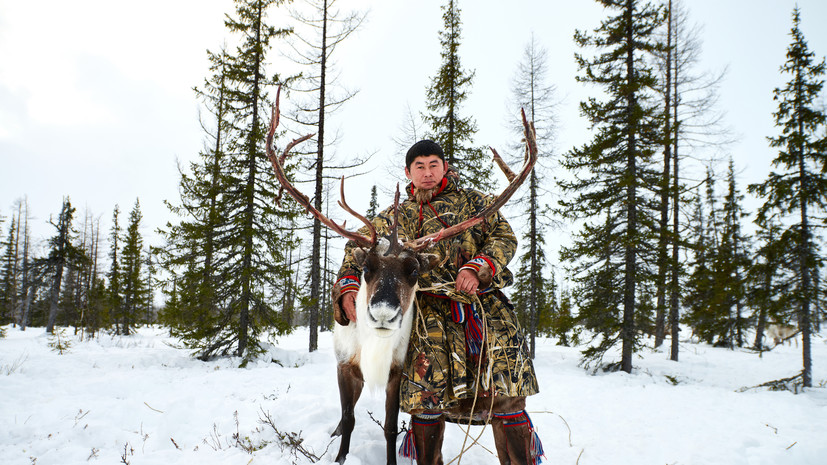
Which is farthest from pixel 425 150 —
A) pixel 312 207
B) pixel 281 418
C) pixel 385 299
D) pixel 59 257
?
pixel 59 257

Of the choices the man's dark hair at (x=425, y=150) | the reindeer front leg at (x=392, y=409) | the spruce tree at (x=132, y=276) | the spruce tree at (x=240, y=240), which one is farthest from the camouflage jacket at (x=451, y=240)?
the spruce tree at (x=132, y=276)

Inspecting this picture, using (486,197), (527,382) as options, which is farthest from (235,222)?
(527,382)

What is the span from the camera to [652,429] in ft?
17.7

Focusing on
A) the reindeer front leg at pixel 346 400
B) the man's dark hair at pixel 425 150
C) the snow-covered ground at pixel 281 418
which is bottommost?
the snow-covered ground at pixel 281 418

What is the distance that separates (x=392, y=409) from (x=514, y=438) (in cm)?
109

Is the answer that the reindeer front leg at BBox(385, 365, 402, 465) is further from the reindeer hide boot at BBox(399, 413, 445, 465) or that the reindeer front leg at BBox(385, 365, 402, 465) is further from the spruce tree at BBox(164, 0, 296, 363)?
the spruce tree at BBox(164, 0, 296, 363)

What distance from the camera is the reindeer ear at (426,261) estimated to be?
2.51 metres

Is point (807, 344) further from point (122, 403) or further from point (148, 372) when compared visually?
point (148, 372)

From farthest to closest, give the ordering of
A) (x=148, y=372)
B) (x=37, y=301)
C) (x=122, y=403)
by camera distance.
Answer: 1. (x=37, y=301)
2. (x=148, y=372)
3. (x=122, y=403)

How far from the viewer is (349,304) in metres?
2.78

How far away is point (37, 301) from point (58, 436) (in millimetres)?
38853

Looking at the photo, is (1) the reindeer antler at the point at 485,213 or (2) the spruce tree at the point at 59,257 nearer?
(1) the reindeer antler at the point at 485,213

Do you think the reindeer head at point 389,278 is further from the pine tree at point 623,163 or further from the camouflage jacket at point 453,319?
the pine tree at point 623,163

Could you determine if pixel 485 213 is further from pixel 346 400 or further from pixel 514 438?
pixel 346 400
